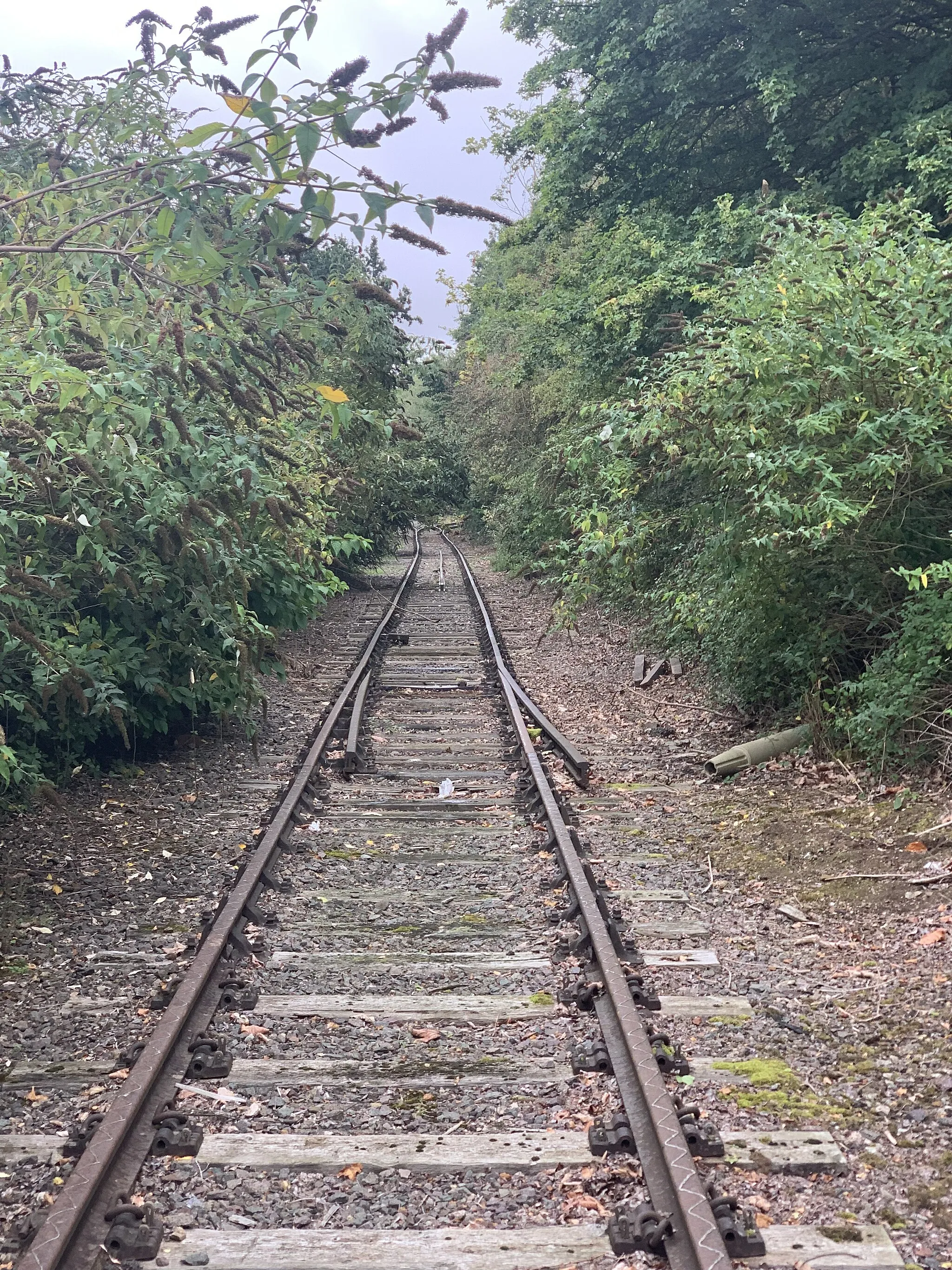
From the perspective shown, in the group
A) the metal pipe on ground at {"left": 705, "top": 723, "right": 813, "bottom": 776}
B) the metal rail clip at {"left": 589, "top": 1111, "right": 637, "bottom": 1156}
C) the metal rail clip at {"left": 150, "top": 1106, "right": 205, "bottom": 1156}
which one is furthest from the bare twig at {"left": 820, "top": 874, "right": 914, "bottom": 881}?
the metal rail clip at {"left": 150, "top": 1106, "right": 205, "bottom": 1156}

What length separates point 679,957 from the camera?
476 centimetres

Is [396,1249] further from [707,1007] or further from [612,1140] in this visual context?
[707,1007]

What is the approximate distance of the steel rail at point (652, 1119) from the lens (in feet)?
8.84

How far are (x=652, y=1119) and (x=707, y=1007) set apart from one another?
111 centimetres

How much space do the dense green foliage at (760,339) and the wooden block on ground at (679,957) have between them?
2.41 metres

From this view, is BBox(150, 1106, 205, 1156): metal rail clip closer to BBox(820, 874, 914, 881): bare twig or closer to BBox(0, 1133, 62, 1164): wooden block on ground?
BBox(0, 1133, 62, 1164): wooden block on ground

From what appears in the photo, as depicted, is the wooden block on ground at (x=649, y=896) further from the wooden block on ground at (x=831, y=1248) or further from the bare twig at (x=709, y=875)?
the wooden block on ground at (x=831, y=1248)

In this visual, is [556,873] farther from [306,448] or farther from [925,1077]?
[306,448]

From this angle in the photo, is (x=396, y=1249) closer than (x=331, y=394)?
Yes

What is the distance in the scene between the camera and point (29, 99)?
6418 mm

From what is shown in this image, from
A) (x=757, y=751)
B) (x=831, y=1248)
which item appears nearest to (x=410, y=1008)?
(x=831, y=1248)

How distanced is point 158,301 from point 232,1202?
11.4 feet

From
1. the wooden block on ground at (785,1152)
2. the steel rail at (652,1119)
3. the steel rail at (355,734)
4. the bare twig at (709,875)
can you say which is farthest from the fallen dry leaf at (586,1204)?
the steel rail at (355,734)

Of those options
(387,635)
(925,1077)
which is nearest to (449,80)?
(925,1077)
